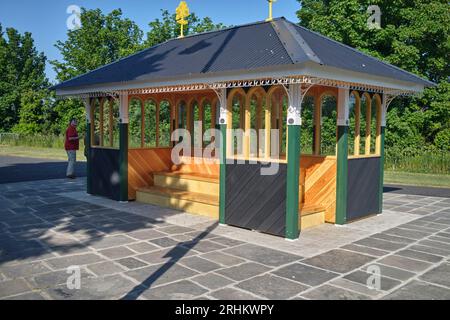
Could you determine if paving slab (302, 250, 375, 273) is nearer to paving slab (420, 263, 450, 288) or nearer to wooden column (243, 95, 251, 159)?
paving slab (420, 263, 450, 288)

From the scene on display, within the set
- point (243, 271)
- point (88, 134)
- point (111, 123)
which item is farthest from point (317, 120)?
point (88, 134)

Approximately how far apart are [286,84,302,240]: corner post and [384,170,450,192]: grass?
1001 centimetres

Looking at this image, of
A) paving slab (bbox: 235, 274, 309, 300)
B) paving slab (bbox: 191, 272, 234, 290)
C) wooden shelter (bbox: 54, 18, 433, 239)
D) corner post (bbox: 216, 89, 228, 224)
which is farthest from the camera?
corner post (bbox: 216, 89, 228, 224)

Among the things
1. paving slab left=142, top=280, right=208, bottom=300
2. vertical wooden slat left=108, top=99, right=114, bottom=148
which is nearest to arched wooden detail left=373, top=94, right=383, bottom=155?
paving slab left=142, top=280, right=208, bottom=300

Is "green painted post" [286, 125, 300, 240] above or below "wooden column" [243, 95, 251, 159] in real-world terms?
below

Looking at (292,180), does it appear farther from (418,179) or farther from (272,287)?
(418,179)

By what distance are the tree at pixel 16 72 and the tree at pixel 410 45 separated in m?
38.1

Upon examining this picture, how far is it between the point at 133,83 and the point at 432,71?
21139mm

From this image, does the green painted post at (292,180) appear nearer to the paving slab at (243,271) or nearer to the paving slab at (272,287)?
the paving slab at (243,271)

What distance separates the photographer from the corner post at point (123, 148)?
10.8m

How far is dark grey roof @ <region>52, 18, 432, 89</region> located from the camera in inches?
290

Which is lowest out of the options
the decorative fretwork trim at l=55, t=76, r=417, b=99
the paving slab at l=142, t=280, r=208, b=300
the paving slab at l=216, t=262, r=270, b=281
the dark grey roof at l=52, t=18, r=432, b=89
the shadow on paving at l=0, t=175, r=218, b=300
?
the paving slab at l=142, t=280, r=208, b=300

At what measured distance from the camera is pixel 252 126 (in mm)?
10836

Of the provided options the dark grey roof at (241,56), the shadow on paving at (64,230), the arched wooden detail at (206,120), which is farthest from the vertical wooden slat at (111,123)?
the arched wooden detail at (206,120)
